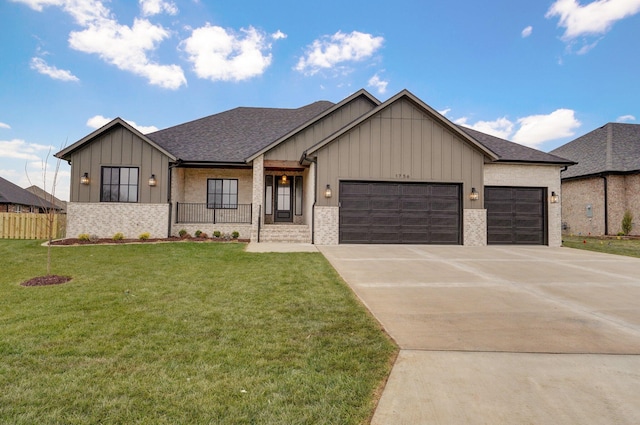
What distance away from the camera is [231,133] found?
55.5 ft

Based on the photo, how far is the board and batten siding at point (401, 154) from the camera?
1245 centimetres

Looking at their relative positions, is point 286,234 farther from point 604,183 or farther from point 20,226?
point 604,183

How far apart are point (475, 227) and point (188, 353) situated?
12.8 meters

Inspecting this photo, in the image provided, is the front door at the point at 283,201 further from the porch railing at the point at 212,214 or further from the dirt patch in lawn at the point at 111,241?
the dirt patch in lawn at the point at 111,241

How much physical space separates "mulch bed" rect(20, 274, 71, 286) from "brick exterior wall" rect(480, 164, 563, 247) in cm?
1463

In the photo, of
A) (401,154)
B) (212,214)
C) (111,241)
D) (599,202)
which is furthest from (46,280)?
(599,202)

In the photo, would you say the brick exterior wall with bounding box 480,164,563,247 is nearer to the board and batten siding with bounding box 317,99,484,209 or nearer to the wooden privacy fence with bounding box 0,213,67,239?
→ the board and batten siding with bounding box 317,99,484,209

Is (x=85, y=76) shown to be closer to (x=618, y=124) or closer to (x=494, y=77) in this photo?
(x=494, y=77)

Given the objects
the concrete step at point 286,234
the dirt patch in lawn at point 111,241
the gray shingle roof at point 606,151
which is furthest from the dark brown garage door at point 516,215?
the dirt patch in lawn at point 111,241

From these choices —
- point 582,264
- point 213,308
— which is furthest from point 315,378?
point 582,264

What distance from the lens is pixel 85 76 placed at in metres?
17.0

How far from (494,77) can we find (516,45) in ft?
8.11

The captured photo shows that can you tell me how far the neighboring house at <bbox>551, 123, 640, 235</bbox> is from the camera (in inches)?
735

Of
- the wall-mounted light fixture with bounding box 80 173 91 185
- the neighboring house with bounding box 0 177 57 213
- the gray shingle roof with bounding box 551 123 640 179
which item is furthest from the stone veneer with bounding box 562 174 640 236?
the neighboring house with bounding box 0 177 57 213
